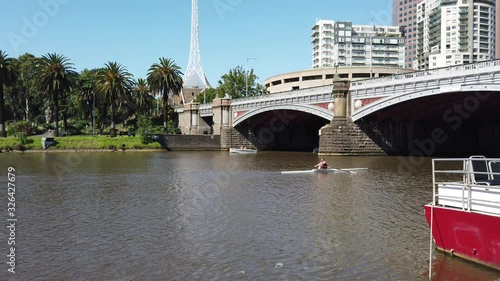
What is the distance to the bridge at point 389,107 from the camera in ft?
143

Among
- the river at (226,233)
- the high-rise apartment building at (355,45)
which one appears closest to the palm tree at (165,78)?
the river at (226,233)

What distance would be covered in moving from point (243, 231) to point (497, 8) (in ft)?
628

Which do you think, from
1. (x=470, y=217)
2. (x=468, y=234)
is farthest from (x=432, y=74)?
(x=470, y=217)

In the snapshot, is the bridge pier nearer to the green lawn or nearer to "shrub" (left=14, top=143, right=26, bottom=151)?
the green lawn

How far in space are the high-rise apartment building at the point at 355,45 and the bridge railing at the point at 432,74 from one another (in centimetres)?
11394

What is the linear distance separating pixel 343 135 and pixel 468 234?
151 feet

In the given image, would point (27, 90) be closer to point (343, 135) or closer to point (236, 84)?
point (236, 84)

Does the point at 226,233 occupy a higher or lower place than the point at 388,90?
lower

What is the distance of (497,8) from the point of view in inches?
6954

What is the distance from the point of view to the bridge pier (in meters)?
56.7

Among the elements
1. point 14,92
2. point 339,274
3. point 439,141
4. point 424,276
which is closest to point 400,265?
point 424,276

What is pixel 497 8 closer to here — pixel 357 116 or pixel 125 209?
pixel 357 116

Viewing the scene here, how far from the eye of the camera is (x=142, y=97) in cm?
10350

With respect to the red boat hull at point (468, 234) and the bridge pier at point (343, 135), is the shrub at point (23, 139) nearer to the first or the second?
the bridge pier at point (343, 135)
